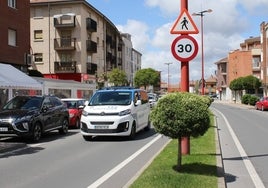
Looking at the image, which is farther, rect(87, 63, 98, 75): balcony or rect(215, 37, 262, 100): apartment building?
rect(215, 37, 262, 100): apartment building

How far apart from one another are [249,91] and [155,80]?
31863 mm

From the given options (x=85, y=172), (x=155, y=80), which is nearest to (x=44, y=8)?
(x=85, y=172)

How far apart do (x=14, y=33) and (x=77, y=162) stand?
23895 mm

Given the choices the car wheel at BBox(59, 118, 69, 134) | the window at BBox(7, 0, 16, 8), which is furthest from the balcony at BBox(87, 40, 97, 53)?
the car wheel at BBox(59, 118, 69, 134)

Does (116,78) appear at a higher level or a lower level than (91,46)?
lower

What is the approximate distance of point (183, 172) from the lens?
829 centimetres

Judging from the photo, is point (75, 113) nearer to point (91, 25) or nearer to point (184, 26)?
point (184, 26)

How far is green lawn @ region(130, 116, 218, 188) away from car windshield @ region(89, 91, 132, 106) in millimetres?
5405

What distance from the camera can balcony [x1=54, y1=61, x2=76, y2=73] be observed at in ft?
183

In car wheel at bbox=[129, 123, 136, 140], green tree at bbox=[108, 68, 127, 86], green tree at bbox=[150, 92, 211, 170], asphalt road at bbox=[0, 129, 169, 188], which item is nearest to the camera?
green tree at bbox=[150, 92, 211, 170]

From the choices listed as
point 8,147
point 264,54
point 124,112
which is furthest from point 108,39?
point 8,147

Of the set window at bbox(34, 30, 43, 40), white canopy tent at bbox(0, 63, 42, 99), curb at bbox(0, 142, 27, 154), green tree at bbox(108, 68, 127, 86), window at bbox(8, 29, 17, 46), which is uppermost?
window at bbox(34, 30, 43, 40)

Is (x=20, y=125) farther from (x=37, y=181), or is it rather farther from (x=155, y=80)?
A: (x=155, y=80)

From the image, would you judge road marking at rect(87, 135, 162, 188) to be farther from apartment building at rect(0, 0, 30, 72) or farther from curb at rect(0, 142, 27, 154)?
apartment building at rect(0, 0, 30, 72)
